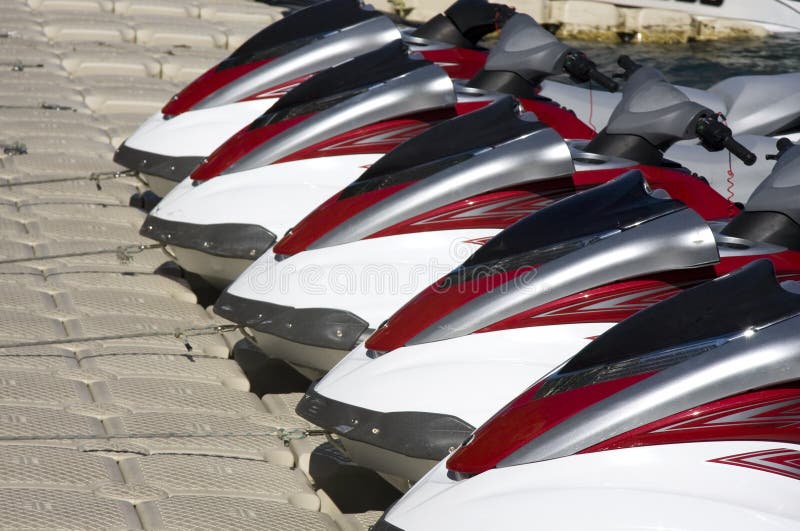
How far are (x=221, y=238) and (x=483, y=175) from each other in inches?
48.0

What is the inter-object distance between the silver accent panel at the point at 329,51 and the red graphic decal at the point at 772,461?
10.5 feet

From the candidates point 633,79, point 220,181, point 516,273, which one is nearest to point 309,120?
point 220,181

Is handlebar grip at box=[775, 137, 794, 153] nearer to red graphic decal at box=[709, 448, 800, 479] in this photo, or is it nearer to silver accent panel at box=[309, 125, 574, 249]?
silver accent panel at box=[309, 125, 574, 249]

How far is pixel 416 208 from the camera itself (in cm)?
392

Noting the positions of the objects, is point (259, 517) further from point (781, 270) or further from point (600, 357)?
point (781, 270)

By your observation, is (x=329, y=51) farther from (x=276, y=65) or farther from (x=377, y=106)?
(x=377, y=106)

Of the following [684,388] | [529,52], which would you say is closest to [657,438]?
[684,388]

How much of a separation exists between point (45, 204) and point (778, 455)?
424 centimetres

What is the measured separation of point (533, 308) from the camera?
3.28m

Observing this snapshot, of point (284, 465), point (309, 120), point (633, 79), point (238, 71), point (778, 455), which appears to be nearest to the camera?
point (778, 455)

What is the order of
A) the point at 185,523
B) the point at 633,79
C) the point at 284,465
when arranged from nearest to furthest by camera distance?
the point at 185,523 < the point at 284,465 < the point at 633,79

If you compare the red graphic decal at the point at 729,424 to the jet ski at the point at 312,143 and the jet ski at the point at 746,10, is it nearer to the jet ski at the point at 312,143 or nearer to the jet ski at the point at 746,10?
the jet ski at the point at 312,143

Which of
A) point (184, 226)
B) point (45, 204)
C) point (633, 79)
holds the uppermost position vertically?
point (633, 79)

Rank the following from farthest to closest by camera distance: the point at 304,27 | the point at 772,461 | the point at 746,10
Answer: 1. the point at 746,10
2. the point at 304,27
3. the point at 772,461
